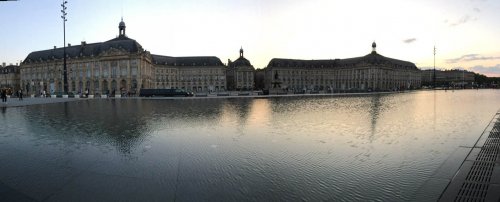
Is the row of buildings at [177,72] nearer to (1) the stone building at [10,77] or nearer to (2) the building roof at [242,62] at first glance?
(2) the building roof at [242,62]

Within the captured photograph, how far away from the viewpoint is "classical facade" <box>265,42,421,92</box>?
488ft

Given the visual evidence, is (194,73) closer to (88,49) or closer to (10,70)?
(88,49)

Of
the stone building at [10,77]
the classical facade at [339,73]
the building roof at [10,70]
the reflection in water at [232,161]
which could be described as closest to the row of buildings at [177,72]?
the classical facade at [339,73]

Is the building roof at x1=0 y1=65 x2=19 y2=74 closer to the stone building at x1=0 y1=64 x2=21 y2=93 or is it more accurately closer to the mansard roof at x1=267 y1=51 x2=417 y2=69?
the stone building at x1=0 y1=64 x2=21 y2=93

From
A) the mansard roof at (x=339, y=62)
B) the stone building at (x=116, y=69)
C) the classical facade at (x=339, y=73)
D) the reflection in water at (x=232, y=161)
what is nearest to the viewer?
the reflection in water at (x=232, y=161)

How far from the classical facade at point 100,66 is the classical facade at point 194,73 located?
13.1 m

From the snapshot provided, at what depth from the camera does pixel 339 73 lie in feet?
523

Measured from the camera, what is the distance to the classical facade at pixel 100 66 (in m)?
96.1

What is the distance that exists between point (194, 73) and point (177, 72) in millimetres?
7146

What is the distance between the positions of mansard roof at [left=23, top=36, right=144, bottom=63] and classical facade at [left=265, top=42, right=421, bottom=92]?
6702cm

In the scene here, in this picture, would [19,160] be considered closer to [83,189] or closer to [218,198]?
[83,189]

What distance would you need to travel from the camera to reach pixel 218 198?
508 centimetres

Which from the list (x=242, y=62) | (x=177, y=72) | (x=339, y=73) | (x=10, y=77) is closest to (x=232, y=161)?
(x=177, y=72)

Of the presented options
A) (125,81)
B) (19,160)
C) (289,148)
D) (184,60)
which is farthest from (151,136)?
(184,60)
